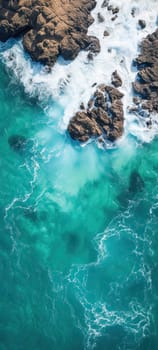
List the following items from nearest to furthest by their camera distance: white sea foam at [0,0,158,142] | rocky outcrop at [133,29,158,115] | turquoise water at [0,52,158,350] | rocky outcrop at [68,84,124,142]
A: turquoise water at [0,52,158,350]
rocky outcrop at [68,84,124,142]
white sea foam at [0,0,158,142]
rocky outcrop at [133,29,158,115]

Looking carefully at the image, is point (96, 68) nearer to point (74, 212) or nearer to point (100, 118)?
point (100, 118)

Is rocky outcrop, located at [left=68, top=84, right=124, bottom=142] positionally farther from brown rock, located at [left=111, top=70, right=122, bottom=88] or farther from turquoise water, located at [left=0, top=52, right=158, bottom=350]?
turquoise water, located at [left=0, top=52, right=158, bottom=350]

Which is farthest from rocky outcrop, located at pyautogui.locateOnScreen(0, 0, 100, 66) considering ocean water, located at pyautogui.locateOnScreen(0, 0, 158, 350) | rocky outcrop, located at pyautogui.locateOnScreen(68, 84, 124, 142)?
rocky outcrop, located at pyautogui.locateOnScreen(68, 84, 124, 142)

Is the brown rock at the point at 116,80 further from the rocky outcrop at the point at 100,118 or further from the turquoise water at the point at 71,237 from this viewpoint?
the turquoise water at the point at 71,237

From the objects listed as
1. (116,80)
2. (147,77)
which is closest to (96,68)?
(116,80)

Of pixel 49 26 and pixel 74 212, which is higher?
pixel 49 26

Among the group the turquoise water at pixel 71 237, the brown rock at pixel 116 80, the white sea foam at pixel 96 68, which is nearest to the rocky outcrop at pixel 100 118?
the brown rock at pixel 116 80
